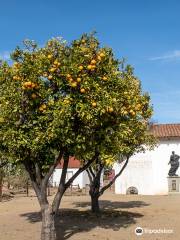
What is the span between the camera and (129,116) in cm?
1357

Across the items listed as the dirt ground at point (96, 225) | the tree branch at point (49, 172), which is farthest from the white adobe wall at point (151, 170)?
the tree branch at point (49, 172)

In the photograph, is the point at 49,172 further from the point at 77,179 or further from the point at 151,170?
the point at 77,179

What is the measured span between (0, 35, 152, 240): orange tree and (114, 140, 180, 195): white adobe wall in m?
26.5

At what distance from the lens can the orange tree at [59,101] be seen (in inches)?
471

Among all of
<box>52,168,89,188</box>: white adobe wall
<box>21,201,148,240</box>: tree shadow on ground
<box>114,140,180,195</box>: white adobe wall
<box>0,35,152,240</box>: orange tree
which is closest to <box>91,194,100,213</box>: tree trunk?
<box>21,201,148,240</box>: tree shadow on ground

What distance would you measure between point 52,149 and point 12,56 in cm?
344

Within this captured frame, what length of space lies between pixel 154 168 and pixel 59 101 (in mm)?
28613

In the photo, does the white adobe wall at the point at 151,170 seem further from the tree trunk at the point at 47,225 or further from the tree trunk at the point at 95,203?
the tree trunk at the point at 47,225

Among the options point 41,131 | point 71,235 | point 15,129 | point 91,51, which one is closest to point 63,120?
point 41,131

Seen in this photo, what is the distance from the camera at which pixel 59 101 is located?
11969mm

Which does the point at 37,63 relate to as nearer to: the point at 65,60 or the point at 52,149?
the point at 65,60

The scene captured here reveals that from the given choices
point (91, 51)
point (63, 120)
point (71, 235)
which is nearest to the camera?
point (63, 120)

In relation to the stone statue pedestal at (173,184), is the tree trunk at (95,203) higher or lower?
lower

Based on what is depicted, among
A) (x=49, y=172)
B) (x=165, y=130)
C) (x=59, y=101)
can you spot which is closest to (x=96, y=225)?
(x=49, y=172)
